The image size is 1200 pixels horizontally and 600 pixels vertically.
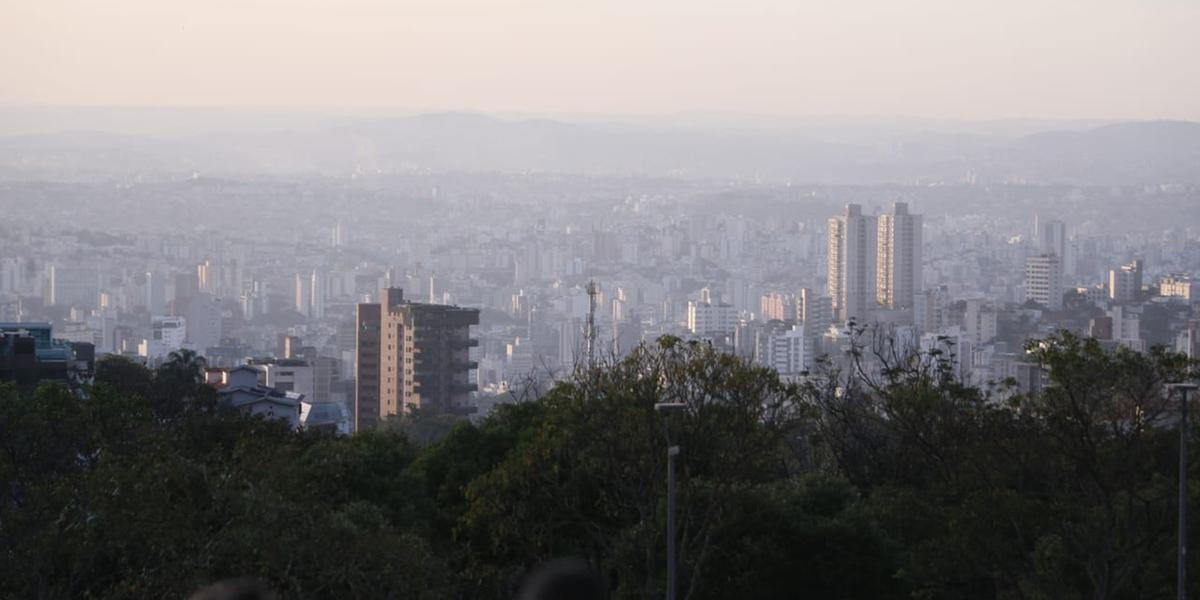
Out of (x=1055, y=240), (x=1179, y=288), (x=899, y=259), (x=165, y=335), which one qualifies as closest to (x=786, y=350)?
(x=1179, y=288)

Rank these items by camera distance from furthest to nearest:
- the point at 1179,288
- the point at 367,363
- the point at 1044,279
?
the point at 1044,279
the point at 1179,288
the point at 367,363

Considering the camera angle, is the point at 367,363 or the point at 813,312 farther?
the point at 813,312

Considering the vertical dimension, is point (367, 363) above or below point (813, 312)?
below

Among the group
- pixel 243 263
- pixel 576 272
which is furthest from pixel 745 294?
pixel 243 263

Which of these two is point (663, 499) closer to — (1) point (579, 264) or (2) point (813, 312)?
(2) point (813, 312)

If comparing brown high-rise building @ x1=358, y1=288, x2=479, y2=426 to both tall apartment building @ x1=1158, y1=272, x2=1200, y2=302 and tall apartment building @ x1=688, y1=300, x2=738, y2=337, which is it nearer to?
tall apartment building @ x1=688, y1=300, x2=738, y2=337

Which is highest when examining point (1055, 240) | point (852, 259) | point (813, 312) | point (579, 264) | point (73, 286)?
point (1055, 240)
